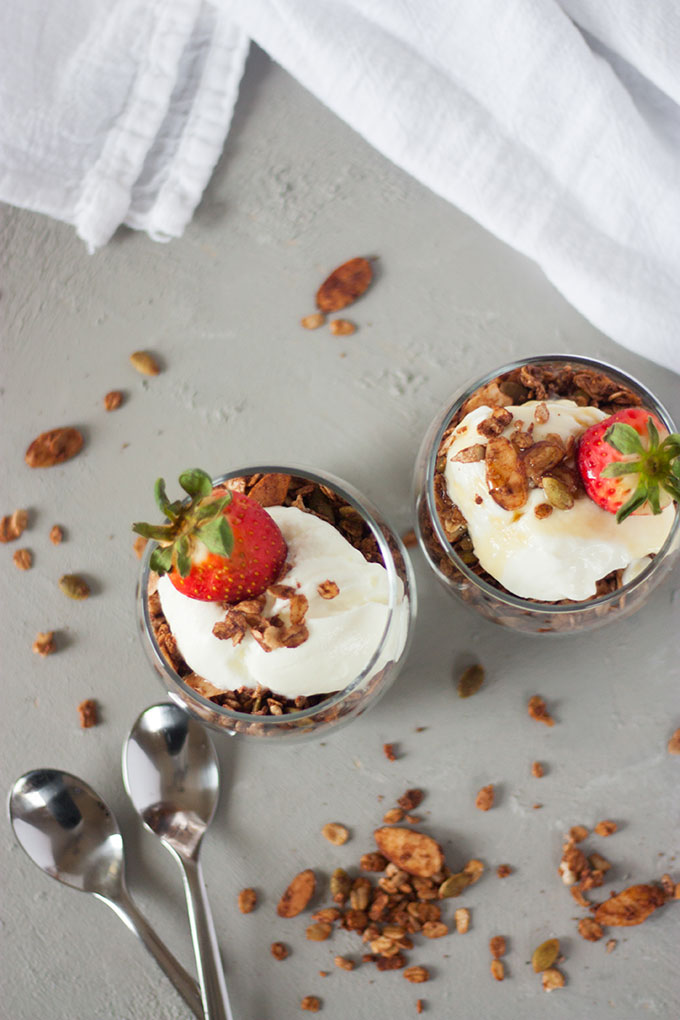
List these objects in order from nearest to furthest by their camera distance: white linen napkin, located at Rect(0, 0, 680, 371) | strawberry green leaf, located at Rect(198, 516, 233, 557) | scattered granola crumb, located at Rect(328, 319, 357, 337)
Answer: strawberry green leaf, located at Rect(198, 516, 233, 557)
white linen napkin, located at Rect(0, 0, 680, 371)
scattered granola crumb, located at Rect(328, 319, 357, 337)

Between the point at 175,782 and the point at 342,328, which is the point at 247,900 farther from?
the point at 342,328

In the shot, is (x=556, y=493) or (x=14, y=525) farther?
(x=14, y=525)

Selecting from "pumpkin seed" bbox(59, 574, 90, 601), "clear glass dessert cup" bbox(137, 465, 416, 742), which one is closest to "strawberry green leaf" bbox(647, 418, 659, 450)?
"clear glass dessert cup" bbox(137, 465, 416, 742)

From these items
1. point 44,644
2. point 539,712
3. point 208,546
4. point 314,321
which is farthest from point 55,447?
point 539,712

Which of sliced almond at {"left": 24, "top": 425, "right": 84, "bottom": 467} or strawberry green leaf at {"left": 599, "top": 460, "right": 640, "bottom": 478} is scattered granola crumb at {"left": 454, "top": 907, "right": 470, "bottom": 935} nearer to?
strawberry green leaf at {"left": 599, "top": 460, "right": 640, "bottom": 478}

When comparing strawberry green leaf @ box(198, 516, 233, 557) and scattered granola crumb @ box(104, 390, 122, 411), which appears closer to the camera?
strawberry green leaf @ box(198, 516, 233, 557)

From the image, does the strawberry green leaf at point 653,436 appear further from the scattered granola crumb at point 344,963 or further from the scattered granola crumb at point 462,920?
the scattered granola crumb at point 344,963
